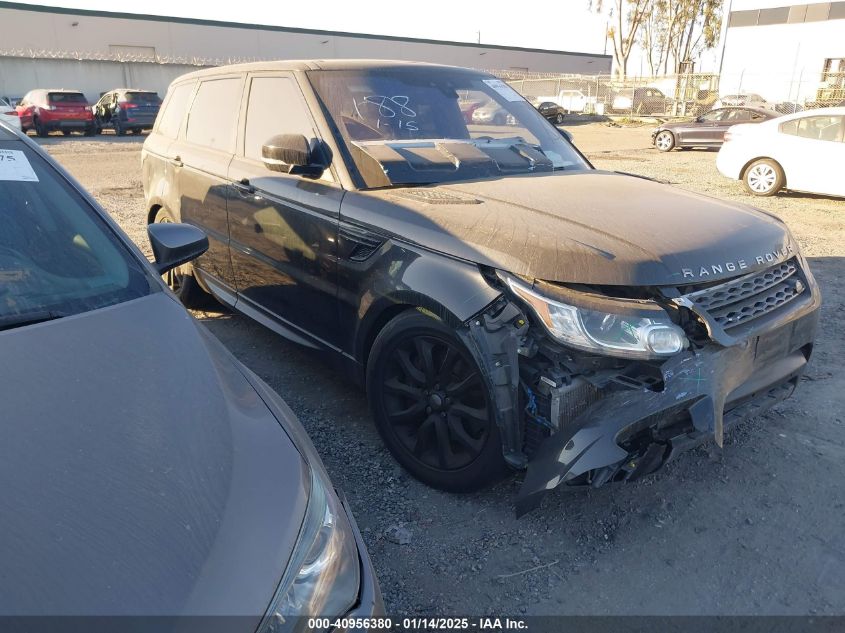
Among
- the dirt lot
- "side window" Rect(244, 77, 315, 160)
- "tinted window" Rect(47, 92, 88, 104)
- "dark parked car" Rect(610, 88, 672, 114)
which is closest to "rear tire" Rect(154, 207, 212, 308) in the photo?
"side window" Rect(244, 77, 315, 160)

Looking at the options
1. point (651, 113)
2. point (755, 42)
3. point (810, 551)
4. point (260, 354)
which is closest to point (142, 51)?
point (651, 113)

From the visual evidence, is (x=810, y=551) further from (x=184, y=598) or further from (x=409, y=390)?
(x=184, y=598)

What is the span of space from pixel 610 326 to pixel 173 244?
1.78 m

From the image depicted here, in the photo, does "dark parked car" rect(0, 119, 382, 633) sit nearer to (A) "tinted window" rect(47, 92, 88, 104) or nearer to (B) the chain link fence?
(A) "tinted window" rect(47, 92, 88, 104)

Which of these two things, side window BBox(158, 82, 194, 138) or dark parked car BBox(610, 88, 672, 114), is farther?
dark parked car BBox(610, 88, 672, 114)

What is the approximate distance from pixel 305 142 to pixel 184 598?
2.55 metres

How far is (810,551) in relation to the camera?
2.60 m

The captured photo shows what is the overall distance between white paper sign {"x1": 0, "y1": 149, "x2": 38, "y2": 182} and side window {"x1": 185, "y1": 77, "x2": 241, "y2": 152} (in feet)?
6.00

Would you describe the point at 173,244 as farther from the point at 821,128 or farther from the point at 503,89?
the point at 821,128

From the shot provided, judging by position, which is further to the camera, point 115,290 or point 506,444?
point 506,444

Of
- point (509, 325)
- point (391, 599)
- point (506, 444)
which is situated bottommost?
point (391, 599)

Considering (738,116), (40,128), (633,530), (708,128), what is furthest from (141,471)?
(40,128)

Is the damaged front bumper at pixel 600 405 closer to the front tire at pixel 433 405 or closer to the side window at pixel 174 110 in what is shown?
the front tire at pixel 433 405

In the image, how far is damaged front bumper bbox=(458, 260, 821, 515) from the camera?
2.29 meters
